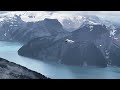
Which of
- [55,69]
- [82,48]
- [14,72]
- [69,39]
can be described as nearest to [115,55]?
[82,48]

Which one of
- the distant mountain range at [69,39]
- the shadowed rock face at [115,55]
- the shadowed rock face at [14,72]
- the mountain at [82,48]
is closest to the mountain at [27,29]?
the distant mountain range at [69,39]

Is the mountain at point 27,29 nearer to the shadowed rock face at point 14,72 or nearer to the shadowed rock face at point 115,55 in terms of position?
the shadowed rock face at point 14,72

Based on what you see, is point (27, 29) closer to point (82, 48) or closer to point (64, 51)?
point (64, 51)

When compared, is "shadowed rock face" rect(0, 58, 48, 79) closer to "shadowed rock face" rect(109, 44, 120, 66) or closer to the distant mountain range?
the distant mountain range

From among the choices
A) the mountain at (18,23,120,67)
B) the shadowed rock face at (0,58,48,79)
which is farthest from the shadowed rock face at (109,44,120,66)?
the shadowed rock face at (0,58,48,79)

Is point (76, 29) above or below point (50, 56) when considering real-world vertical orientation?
above
